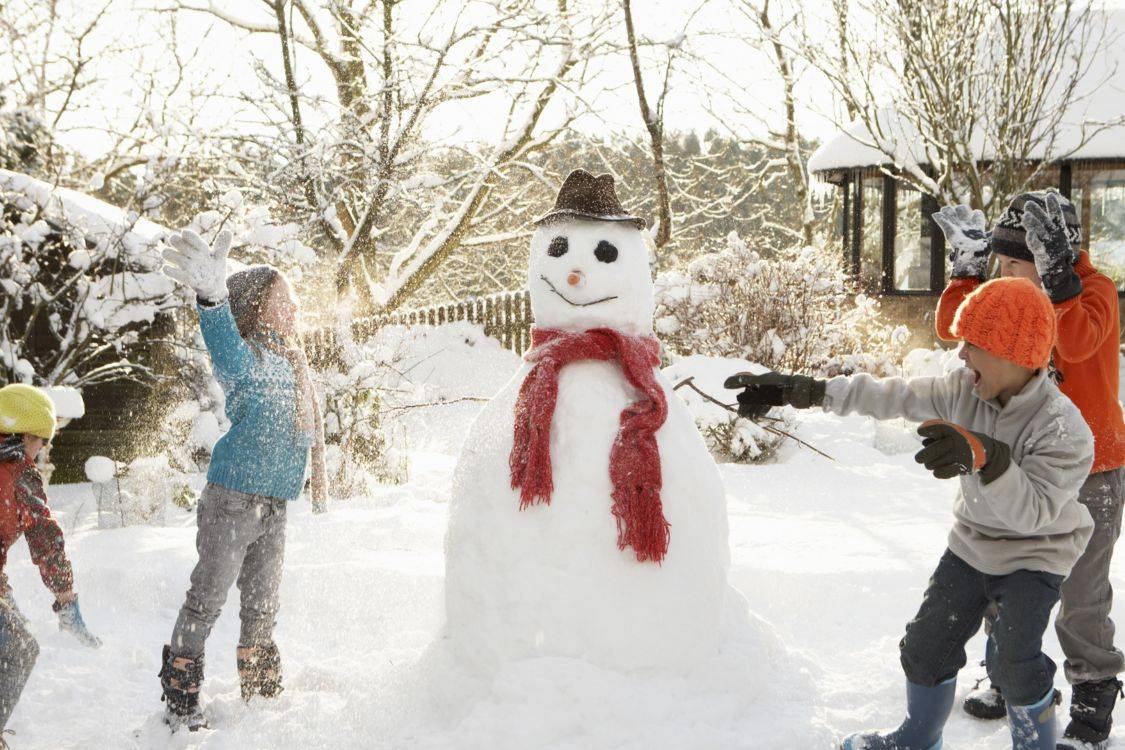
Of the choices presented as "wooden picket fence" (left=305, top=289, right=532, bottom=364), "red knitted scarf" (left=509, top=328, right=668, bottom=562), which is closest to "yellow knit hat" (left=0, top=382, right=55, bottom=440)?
"red knitted scarf" (left=509, top=328, right=668, bottom=562)

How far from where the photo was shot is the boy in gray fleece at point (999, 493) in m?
2.29

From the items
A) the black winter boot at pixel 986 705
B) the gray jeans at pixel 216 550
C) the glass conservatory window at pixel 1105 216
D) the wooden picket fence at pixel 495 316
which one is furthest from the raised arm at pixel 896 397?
the glass conservatory window at pixel 1105 216

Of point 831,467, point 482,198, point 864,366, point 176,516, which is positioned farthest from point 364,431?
point 864,366

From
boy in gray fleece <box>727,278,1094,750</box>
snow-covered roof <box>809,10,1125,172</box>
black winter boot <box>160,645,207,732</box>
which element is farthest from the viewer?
snow-covered roof <box>809,10,1125,172</box>

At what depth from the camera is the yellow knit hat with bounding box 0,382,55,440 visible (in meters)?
2.81

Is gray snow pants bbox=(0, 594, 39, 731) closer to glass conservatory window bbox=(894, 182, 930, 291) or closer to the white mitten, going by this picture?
the white mitten

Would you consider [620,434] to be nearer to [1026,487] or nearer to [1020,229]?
[1026,487]

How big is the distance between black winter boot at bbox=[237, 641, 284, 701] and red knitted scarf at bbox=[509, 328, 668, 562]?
1.21 metres

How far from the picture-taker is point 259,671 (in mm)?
3271

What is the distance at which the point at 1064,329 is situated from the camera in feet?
9.16

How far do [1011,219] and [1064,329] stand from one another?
0.42 m

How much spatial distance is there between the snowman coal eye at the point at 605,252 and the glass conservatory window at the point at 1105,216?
45.2ft

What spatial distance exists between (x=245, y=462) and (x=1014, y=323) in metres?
2.39

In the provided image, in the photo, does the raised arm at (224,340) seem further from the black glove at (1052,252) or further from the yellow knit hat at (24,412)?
the black glove at (1052,252)
